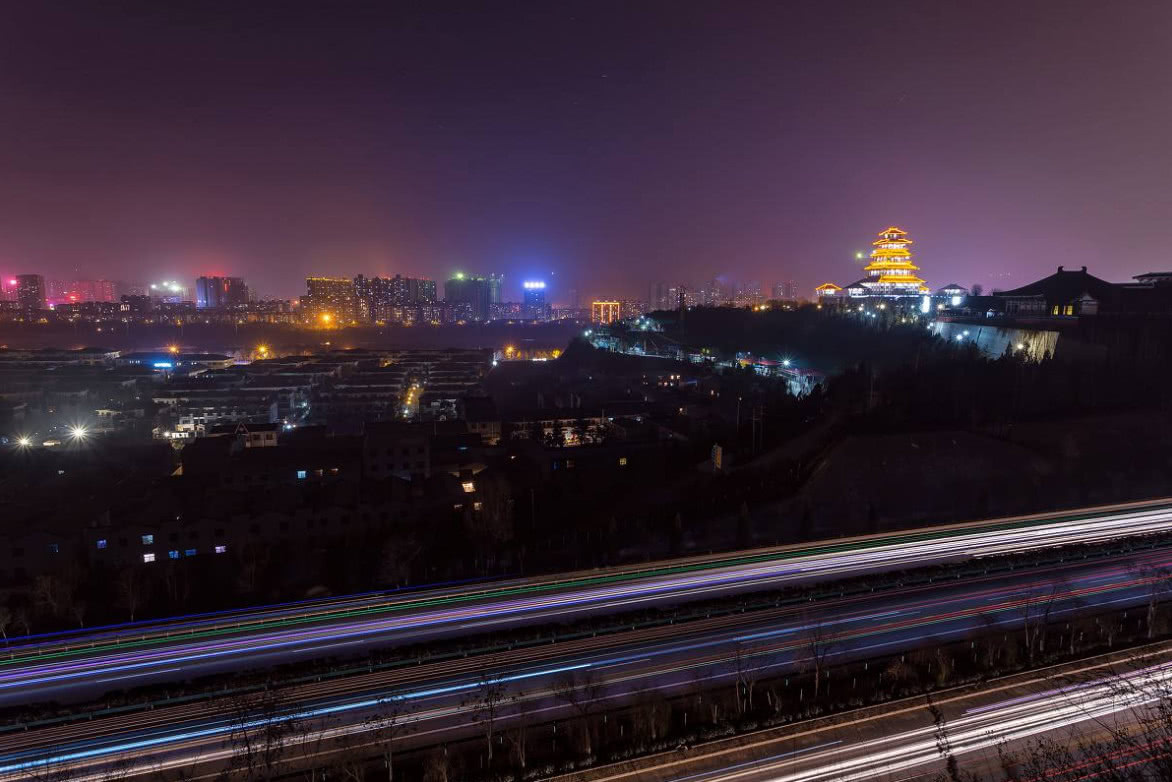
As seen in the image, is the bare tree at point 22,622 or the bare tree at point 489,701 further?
the bare tree at point 22,622

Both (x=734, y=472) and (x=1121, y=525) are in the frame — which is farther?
(x=734, y=472)

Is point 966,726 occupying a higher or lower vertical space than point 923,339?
lower

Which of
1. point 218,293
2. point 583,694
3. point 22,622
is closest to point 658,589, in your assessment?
point 583,694

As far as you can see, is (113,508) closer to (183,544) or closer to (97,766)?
(183,544)

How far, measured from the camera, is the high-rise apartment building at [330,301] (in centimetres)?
9762

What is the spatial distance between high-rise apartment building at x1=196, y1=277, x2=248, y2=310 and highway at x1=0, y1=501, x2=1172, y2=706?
104 m

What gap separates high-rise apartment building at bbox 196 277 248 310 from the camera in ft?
331

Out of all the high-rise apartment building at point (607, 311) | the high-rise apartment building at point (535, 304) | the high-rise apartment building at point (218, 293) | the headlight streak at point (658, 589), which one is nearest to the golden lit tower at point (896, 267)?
the headlight streak at point (658, 589)

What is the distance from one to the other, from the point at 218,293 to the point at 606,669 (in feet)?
368

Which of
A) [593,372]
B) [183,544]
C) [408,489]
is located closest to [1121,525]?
[408,489]

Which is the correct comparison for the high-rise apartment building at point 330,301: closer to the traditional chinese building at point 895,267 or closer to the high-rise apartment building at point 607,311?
the high-rise apartment building at point 607,311

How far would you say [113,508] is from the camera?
1347cm

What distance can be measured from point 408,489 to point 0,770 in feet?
30.2

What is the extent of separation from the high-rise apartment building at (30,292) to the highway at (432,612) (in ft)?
326
